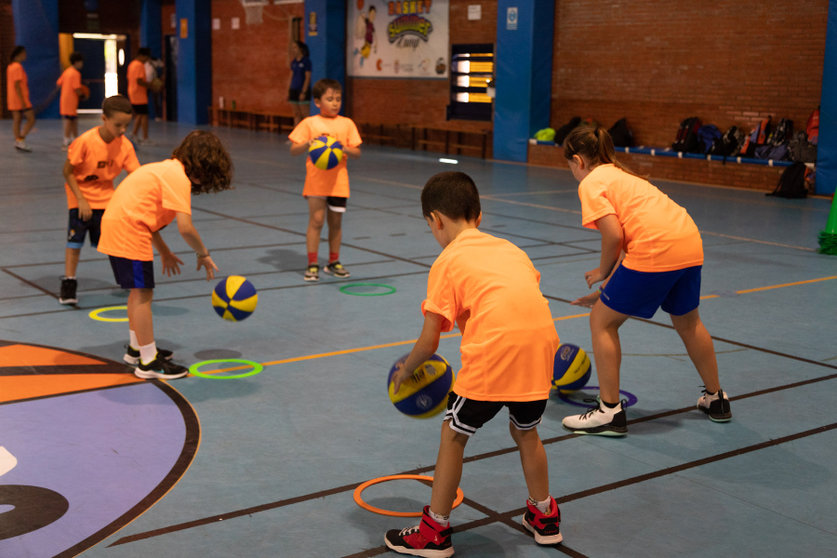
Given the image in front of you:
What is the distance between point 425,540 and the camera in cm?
356

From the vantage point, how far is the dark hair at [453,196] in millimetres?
3555

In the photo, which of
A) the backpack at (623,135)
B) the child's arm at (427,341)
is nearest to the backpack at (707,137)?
the backpack at (623,135)

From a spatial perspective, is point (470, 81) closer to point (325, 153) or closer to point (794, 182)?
point (794, 182)

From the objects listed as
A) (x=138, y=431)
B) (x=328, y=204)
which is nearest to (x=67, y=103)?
(x=328, y=204)

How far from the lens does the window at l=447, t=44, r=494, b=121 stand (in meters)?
21.7

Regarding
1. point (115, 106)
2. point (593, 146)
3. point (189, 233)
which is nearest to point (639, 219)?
point (593, 146)

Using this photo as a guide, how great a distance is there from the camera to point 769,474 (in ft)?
14.6

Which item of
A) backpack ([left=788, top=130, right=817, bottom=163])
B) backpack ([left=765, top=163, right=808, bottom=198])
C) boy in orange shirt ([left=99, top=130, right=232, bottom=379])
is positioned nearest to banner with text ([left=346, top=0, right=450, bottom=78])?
backpack ([left=788, top=130, right=817, bottom=163])

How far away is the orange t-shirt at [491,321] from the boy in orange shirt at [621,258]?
4.36 ft

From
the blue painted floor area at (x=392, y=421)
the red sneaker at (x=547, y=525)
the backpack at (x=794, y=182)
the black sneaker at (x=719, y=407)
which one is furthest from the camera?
the backpack at (x=794, y=182)

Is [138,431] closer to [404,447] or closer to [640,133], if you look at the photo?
[404,447]

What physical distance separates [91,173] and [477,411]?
4.96 meters

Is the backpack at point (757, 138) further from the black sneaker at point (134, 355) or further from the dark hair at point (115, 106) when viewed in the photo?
the black sneaker at point (134, 355)

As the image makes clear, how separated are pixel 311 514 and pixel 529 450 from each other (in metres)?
0.98
